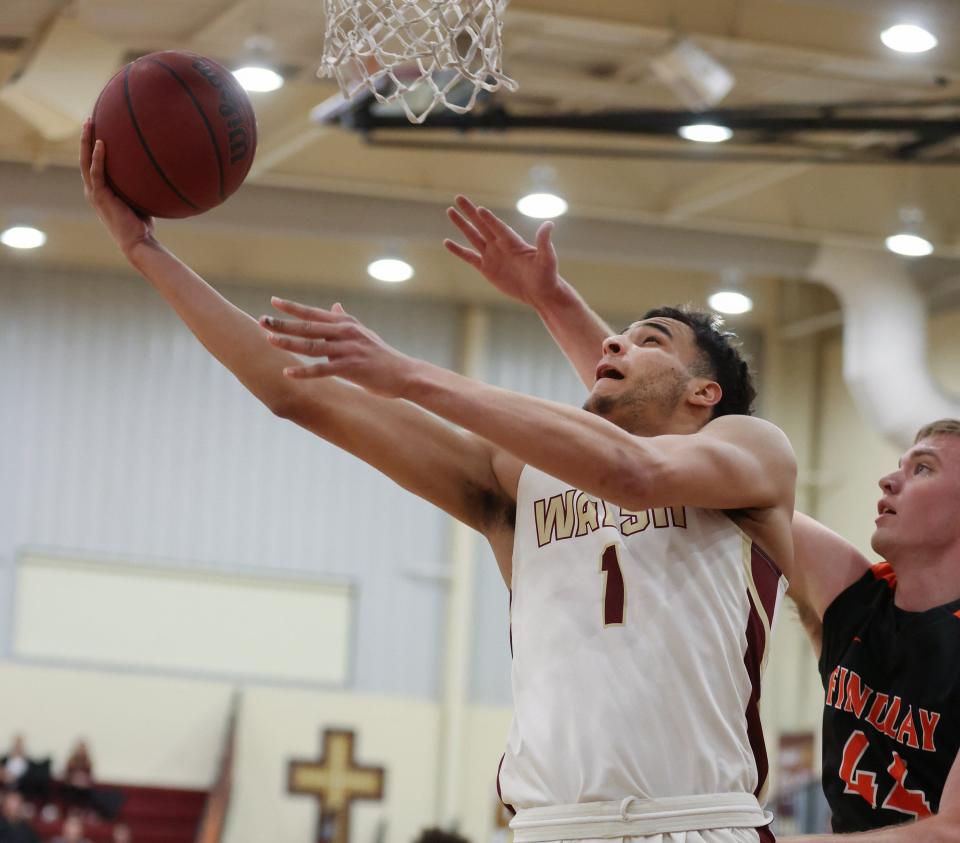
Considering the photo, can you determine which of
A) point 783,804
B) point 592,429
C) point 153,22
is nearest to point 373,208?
point 153,22

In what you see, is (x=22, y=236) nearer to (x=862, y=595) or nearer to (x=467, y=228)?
(x=467, y=228)

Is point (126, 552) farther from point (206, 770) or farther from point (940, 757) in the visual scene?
point (940, 757)

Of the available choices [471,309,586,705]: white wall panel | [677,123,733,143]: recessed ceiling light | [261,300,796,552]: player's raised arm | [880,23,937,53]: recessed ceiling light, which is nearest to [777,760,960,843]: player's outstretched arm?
[261,300,796,552]: player's raised arm

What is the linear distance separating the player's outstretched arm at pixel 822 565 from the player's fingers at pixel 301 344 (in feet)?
5.96

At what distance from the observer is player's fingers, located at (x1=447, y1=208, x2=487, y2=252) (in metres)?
3.67

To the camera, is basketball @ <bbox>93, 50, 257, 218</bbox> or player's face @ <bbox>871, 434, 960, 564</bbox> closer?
basketball @ <bbox>93, 50, 257, 218</bbox>

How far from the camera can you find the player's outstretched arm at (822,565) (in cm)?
413

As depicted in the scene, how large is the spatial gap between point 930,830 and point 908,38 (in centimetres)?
568

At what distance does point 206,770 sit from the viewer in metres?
13.4

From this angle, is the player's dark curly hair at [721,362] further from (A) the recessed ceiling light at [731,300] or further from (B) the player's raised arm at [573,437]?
(A) the recessed ceiling light at [731,300]

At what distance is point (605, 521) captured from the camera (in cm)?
319

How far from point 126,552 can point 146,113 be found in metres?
10.6

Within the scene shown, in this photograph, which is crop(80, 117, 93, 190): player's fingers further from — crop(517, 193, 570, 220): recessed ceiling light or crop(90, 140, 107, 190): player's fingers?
crop(517, 193, 570, 220): recessed ceiling light

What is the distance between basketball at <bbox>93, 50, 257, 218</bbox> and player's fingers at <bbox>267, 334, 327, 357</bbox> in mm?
836
